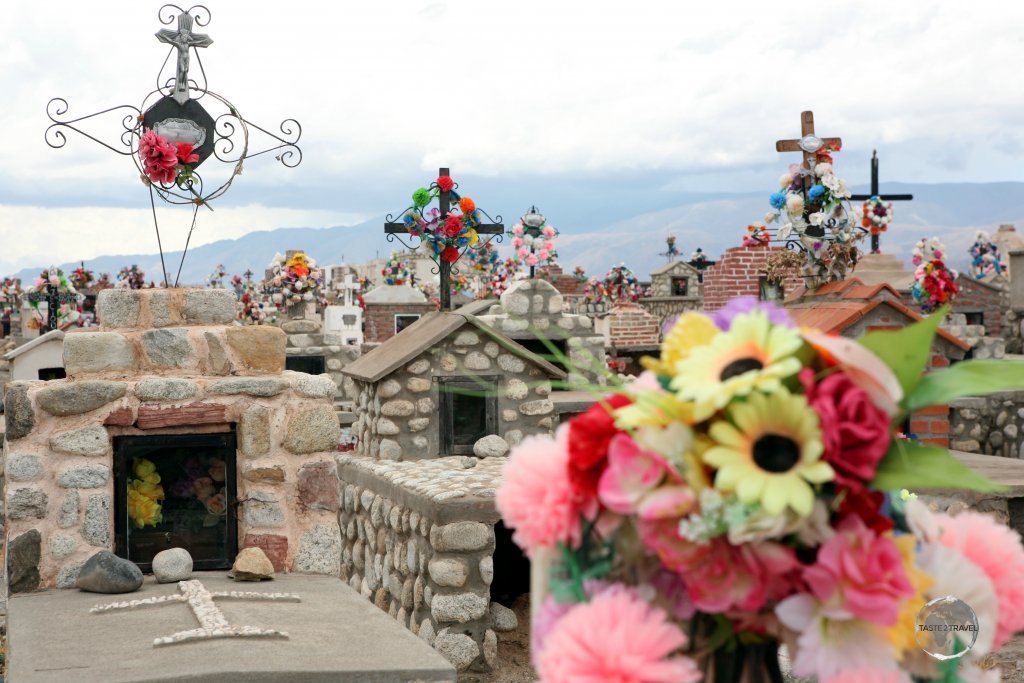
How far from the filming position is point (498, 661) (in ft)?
33.6

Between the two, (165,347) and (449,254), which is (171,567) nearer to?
(165,347)

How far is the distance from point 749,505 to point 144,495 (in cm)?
581

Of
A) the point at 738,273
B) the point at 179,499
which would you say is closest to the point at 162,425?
the point at 179,499

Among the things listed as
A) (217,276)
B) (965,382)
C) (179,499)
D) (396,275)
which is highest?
(217,276)

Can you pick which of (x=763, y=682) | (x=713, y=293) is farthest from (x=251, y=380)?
(x=713, y=293)

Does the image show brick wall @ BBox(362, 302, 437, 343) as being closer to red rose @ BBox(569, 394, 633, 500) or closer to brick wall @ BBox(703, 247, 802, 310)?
brick wall @ BBox(703, 247, 802, 310)

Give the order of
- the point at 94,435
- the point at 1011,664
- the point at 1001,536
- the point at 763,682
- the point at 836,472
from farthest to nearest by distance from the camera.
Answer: the point at 1011,664 → the point at 94,435 → the point at 1001,536 → the point at 763,682 → the point at 836,472

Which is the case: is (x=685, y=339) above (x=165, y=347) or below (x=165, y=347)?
above

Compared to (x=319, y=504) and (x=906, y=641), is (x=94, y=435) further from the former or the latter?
(x=906, y=641)

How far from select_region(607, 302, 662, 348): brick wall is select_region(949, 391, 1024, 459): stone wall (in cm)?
664

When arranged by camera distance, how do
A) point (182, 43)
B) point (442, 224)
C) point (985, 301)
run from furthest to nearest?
point (985, 301) → point (442, 224) → point (182, 43)

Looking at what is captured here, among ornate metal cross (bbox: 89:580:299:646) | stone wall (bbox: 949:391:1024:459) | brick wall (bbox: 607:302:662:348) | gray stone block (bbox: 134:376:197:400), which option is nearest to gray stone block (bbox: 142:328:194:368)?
gray stone block (bbox: 134:376:197:400)

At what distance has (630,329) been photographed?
25.6 metres

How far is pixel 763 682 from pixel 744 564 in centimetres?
33
